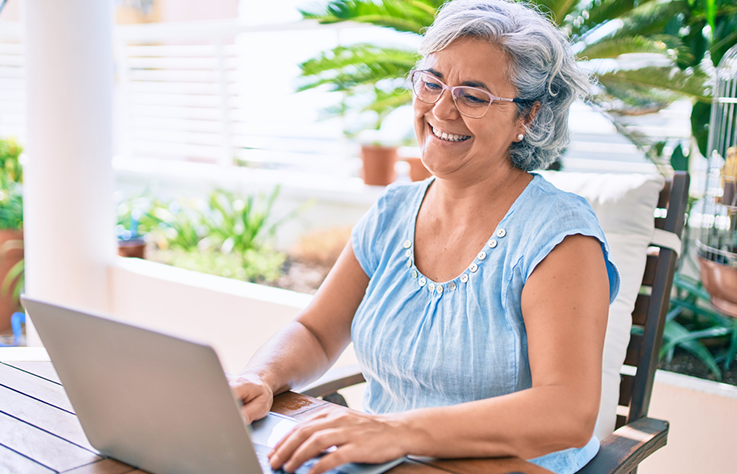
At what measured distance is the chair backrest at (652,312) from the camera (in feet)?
5.23

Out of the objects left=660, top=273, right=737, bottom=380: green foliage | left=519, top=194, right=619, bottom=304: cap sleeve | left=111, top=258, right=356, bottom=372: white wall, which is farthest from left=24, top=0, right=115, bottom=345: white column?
left=660, top=273, right=737, bottom=380: green foliage

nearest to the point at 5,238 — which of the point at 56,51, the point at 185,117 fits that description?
the point at 56,51

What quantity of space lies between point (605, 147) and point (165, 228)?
2849mm

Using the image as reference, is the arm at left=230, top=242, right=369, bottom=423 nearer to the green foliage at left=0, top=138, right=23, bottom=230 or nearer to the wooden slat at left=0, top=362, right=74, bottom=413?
the wooden slat at left=0, top=362, right=74, bottom=413

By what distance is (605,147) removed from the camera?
12.4 feet

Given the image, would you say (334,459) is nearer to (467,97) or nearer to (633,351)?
(467,97)

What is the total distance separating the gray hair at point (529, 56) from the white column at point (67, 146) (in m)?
2.10

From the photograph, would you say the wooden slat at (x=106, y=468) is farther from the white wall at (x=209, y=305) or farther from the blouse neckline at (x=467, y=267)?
the white wall at (x=209, y=305)

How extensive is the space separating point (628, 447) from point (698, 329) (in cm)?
179

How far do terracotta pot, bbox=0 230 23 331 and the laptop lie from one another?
3.41 m

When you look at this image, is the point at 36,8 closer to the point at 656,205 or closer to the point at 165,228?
the point at 165,228

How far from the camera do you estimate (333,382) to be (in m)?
1.64

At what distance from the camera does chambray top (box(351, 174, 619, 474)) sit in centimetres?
128

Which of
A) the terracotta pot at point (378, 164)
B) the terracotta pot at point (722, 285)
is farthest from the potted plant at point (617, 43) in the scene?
the terracotta pot at point (378, 164)
